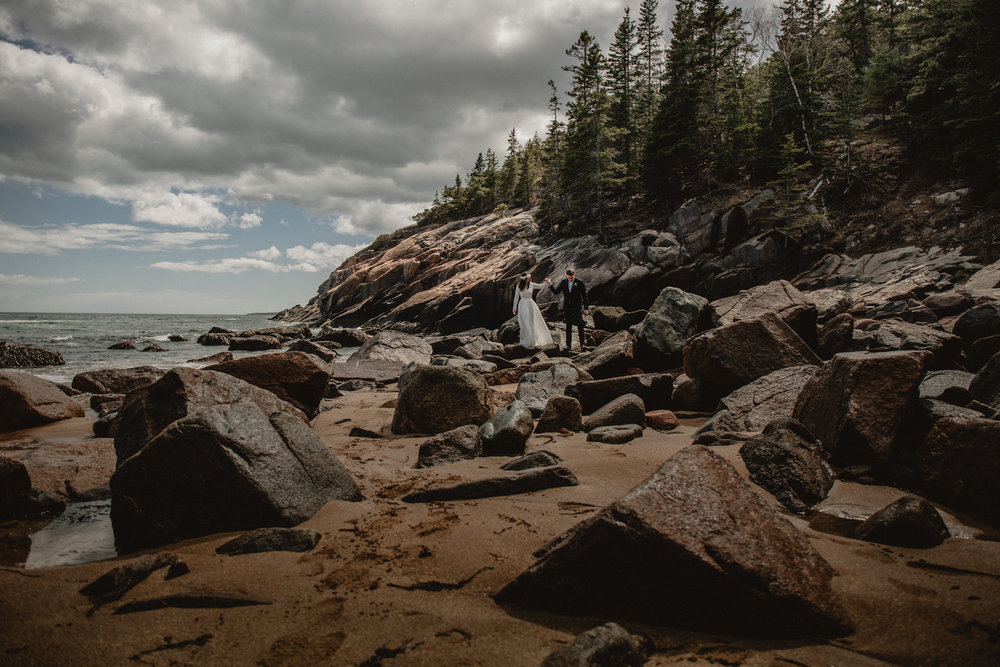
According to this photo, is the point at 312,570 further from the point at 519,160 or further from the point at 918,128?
the point at 519,160

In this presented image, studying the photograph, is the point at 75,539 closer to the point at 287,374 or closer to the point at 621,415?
the point at 287,374

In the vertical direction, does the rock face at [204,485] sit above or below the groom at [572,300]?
below

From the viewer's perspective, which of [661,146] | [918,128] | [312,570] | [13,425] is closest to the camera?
[312,570]

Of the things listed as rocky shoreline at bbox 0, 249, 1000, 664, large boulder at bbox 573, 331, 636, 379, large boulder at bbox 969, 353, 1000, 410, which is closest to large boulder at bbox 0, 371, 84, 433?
rocky shoreline at bbox 0, 249, 1000, 664

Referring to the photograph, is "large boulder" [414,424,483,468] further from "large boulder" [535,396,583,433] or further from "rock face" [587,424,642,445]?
"rock face" [587,424,642,445]

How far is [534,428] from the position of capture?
5.60 meters

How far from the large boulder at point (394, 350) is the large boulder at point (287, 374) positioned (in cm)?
606

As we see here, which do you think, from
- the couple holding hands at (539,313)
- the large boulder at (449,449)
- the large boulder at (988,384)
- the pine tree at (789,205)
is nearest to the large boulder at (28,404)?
the large boulder at (449,449)

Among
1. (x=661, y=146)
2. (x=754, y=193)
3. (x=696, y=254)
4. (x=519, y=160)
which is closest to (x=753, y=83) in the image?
(x=661, y=146)

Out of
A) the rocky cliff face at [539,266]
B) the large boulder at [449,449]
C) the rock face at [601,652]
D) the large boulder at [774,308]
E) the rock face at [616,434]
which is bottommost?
the large boulder at [449,449]

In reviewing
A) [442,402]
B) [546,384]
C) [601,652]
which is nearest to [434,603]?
[601,652]

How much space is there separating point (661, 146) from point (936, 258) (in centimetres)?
1807

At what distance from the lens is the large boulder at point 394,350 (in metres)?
13.4

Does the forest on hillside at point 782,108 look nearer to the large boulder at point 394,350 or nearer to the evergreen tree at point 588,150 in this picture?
the evergreen tree at point 588,150
